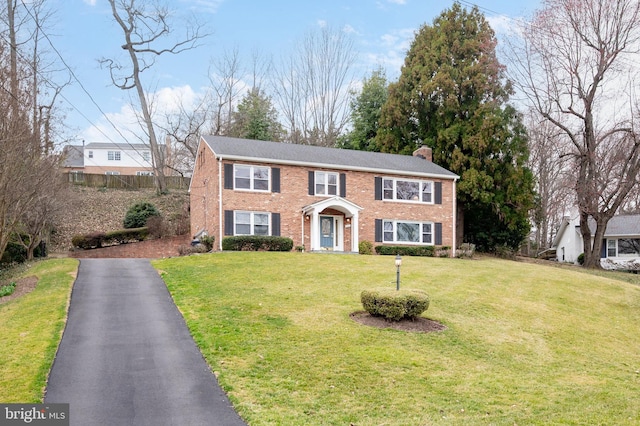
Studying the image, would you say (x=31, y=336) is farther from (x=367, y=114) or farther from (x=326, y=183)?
(x=367, y=114)

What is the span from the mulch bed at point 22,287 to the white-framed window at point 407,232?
17.0 meters

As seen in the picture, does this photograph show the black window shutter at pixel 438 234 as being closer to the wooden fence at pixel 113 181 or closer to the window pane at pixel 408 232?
the window pane at pixel 408 232

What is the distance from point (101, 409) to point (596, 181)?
1113 inches

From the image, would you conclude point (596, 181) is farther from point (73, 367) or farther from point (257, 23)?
point (73, 367)

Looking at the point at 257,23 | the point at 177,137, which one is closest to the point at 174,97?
the point at 177,137

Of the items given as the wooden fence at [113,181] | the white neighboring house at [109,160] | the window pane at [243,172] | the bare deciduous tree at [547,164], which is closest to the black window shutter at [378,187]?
the window pane at [243,172]

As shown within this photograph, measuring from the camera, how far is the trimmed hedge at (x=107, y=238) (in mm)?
29156

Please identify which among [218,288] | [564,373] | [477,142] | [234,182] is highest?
[477,142]

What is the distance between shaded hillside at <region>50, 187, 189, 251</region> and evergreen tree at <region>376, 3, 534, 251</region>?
637 inches

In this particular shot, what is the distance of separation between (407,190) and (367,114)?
14.2 metres

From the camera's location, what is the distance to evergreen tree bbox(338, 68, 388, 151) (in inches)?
1625

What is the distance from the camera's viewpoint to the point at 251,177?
993 inches

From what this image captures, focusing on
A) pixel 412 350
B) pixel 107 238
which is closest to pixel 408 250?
pixel 107 238

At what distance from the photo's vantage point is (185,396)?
7.70m
